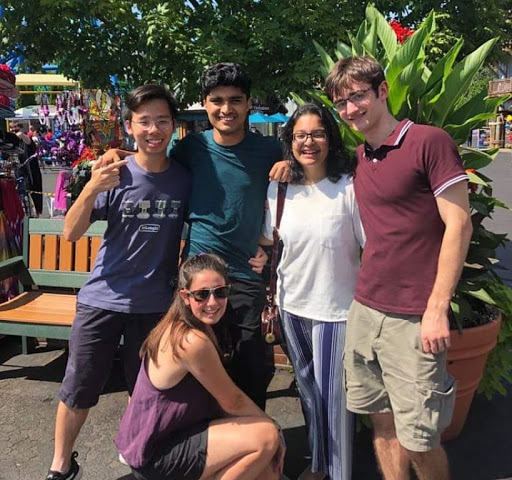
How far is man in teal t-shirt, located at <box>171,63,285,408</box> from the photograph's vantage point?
241 centimetres

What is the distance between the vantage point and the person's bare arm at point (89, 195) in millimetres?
2334

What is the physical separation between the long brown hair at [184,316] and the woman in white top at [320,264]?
0.34m

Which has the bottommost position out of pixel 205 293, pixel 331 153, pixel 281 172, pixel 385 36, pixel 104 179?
pixel 205 293

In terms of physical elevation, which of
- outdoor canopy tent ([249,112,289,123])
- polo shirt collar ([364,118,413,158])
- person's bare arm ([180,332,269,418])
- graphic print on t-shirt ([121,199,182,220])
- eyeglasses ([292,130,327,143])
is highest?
polo shirt collar ([364,118,413,158])

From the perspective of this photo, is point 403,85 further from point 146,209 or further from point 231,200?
point 146,209

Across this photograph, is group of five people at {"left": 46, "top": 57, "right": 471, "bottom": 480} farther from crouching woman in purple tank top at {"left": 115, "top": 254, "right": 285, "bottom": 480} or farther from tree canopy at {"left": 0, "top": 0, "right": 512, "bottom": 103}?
tree canopy at {"left": 0, "top": 0, "right": 512, "bottom": 103}

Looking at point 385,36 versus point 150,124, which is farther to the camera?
point 385,36

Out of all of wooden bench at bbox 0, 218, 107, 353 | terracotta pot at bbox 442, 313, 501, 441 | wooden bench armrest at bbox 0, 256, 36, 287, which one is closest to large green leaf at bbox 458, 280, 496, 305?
terracotta pot at bbox 442, 313, 501, 441

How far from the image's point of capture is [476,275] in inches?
117

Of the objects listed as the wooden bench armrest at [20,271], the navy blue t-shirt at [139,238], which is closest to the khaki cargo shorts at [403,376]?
the navy blue t-shirt at [139,238]

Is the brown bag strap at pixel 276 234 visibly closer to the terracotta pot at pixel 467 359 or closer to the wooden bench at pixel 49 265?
the terracotta pot at pixel 467 359

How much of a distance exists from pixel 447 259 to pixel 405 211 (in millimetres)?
227

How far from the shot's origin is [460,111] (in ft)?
9.70

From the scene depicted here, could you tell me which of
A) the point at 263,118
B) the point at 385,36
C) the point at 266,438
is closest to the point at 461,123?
the point at 385,36
